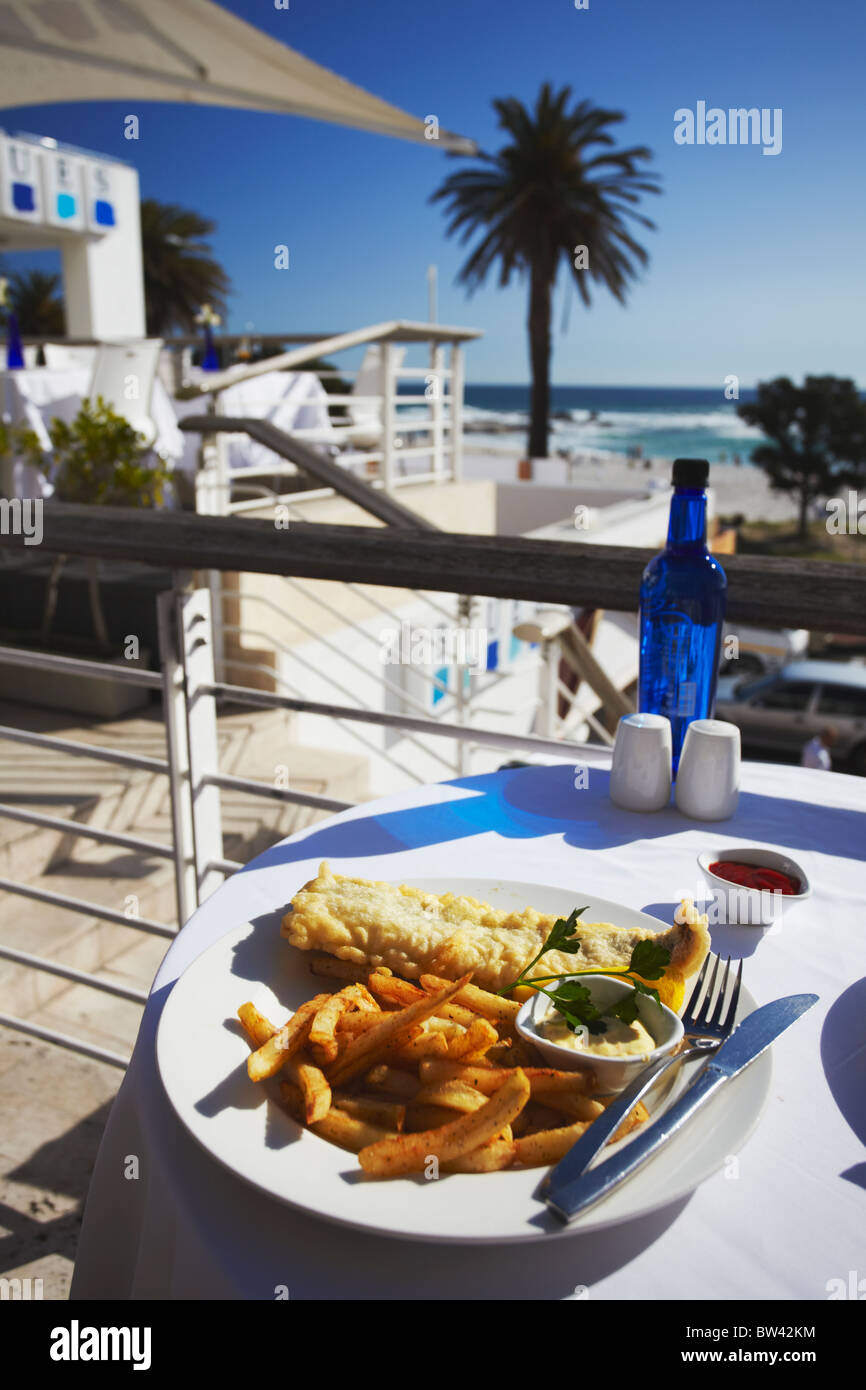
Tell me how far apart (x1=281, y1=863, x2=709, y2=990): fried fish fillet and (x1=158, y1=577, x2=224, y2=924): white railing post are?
3.15 ft

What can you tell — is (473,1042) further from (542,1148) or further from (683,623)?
(683,623)

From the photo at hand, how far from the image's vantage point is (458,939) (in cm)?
70

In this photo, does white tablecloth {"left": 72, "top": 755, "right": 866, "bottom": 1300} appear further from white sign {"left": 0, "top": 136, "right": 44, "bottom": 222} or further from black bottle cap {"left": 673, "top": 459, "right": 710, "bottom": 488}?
white sign {"left": 0, "top": 136, "right": 44, "bottom": 222}

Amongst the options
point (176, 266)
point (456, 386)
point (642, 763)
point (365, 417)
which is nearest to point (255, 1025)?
point (642, 763)

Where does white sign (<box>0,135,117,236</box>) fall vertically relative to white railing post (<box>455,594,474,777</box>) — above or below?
above

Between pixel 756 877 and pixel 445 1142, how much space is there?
55 centimetres

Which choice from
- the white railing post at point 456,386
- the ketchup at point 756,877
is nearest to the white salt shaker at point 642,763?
the ketchup at point 756,877

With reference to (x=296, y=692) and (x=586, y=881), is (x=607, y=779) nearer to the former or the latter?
(x=586, y=881)

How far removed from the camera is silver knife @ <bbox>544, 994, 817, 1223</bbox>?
1.59ft

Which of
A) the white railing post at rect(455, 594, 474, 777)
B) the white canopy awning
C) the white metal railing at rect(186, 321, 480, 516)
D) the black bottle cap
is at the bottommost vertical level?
the white railing post at rect(455, 594, 474, 777)

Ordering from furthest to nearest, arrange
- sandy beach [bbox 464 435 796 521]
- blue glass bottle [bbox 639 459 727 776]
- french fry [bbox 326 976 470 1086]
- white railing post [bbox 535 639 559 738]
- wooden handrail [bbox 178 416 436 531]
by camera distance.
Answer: sandy beach [bbox 464 435 796 521] < white railing post [bbox 535 639 559 738] < wooden handrail [bbox 178 416 436 531] < blue glass bottle [bbox 639 459 727 776] < french fry [bbox 326 976 470 1086]

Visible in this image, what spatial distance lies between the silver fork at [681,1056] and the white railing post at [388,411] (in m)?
5.94

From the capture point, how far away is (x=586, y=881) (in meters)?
0.95

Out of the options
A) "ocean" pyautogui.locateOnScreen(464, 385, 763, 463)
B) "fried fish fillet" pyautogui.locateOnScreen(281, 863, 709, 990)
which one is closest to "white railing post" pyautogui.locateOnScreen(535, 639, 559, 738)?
"fried fish fillet" pyautogui.locateOnScreen(281, 863, 709, 990)
